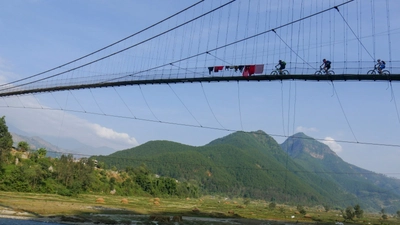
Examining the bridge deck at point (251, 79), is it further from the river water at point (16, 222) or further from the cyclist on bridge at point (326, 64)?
the river water at point (16, 222)

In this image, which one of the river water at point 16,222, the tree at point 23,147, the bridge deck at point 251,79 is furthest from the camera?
the tree at point 23,147

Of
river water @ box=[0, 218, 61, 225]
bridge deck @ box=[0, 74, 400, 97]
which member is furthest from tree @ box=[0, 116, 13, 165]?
river water @ box=[0, 218, 61, 225]

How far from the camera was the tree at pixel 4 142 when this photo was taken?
7331 centimetres

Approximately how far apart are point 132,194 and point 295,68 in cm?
8264

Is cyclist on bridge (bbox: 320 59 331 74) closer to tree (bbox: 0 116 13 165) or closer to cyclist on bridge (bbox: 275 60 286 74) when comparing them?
cyclist on bridge (bbox: 275 60 286 74)

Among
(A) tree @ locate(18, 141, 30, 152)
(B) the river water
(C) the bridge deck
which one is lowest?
(B) the river water

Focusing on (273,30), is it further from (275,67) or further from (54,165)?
(54,165)

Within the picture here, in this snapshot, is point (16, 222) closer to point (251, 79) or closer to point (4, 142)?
point (251, 79)

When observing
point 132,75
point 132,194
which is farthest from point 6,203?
point 132,194

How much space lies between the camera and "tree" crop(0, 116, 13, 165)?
73.3m

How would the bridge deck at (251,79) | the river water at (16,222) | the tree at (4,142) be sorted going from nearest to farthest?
the bridge deck at (251,79) < the river water at (16,222) < the tree at (4,142)

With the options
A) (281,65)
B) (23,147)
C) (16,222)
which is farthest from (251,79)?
(23,147)

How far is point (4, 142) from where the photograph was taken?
79.0 metres

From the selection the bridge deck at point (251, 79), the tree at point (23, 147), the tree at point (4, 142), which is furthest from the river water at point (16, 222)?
the tree at point (23, 147)
